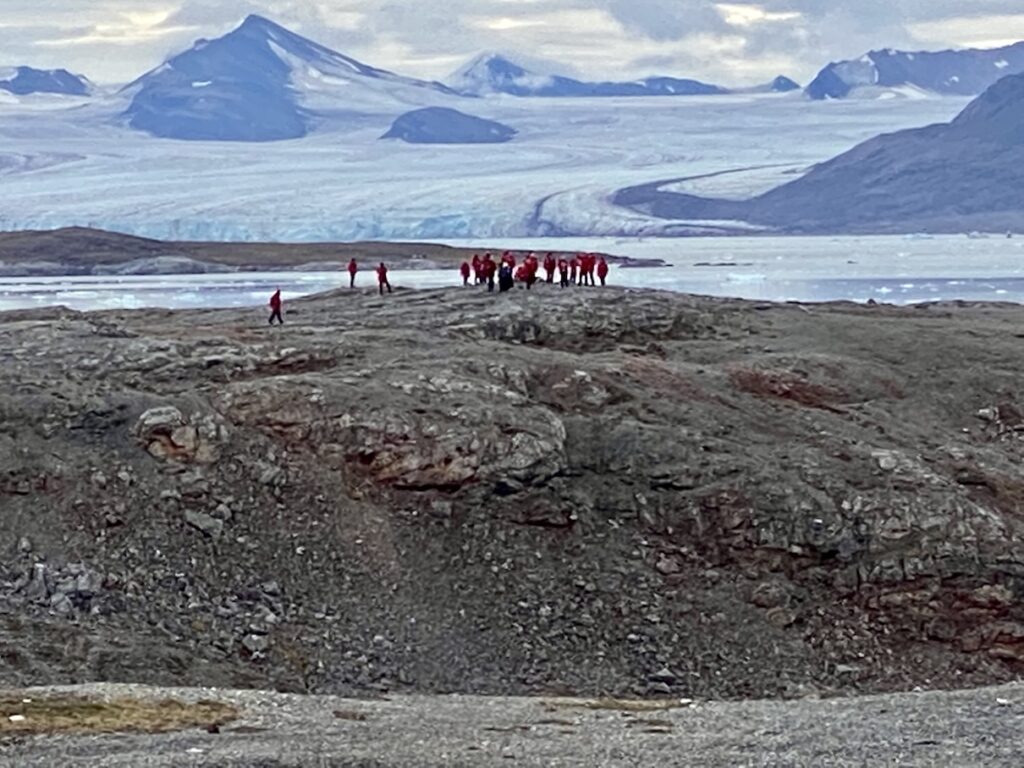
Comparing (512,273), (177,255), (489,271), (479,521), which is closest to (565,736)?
(479,521)

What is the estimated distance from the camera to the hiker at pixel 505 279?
3450 centimetres

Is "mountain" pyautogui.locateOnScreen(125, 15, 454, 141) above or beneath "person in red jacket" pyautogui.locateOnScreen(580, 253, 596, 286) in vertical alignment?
above

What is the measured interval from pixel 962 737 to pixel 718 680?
7.29m

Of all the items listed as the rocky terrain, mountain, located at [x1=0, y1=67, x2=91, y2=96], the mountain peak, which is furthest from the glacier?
mountain, located at [x1=0, y1=67, x2=91, y2=96]

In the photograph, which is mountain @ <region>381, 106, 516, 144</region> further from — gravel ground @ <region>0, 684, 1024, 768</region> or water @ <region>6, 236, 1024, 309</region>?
gravel ground @ <region>0, 684, 1024, 768</region>

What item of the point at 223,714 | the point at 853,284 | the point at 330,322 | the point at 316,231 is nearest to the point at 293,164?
the point at 316,231

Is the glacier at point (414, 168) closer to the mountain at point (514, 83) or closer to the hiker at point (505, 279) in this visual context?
the mountain at point (514, 83)

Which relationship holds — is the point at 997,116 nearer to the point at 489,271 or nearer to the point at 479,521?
the point at 489,271

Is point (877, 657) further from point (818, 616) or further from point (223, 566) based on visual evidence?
point (223, 566)

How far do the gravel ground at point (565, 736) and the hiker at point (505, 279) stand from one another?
16.3m

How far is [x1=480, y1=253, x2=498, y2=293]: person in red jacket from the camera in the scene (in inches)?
1380

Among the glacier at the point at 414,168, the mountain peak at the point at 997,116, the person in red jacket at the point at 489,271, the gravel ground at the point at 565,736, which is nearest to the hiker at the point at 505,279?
the person in red jacket at the point at 489,271

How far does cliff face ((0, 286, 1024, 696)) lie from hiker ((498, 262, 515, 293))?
4112 millimetres

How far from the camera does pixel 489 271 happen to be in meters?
35.5
